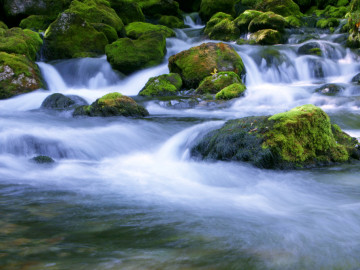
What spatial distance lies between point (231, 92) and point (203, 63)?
72.6 inches

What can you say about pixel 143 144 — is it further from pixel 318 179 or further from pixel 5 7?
pixel 5 7

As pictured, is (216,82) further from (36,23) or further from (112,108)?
(36,23)

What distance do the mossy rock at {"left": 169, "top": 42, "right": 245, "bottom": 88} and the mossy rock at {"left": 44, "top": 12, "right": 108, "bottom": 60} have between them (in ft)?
16.2

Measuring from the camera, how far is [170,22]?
22.4 metres

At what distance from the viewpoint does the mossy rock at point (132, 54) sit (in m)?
13.0

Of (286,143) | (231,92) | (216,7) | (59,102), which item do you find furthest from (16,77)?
(216,7)

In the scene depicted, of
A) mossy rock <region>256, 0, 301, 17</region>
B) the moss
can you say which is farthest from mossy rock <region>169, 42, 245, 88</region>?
mossy rock <region>256, 0, 301, 17</region>

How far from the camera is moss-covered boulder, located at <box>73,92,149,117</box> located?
26.5 ft

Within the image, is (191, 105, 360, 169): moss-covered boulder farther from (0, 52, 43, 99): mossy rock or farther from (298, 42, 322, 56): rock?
(298, 42, 322, 56): rock

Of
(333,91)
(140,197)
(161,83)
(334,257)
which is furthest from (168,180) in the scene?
(333,91)

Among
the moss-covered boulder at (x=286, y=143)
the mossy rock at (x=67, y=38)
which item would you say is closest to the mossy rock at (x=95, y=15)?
the mossy rock at (x=67, y=38)

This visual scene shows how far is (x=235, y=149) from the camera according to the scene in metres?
5.09

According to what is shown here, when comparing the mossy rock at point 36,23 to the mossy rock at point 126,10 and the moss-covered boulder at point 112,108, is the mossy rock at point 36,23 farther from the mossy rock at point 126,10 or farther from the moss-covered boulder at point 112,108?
the moss-covered boulder at point 112,108

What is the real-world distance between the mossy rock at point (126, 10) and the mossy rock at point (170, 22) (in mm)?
3022
